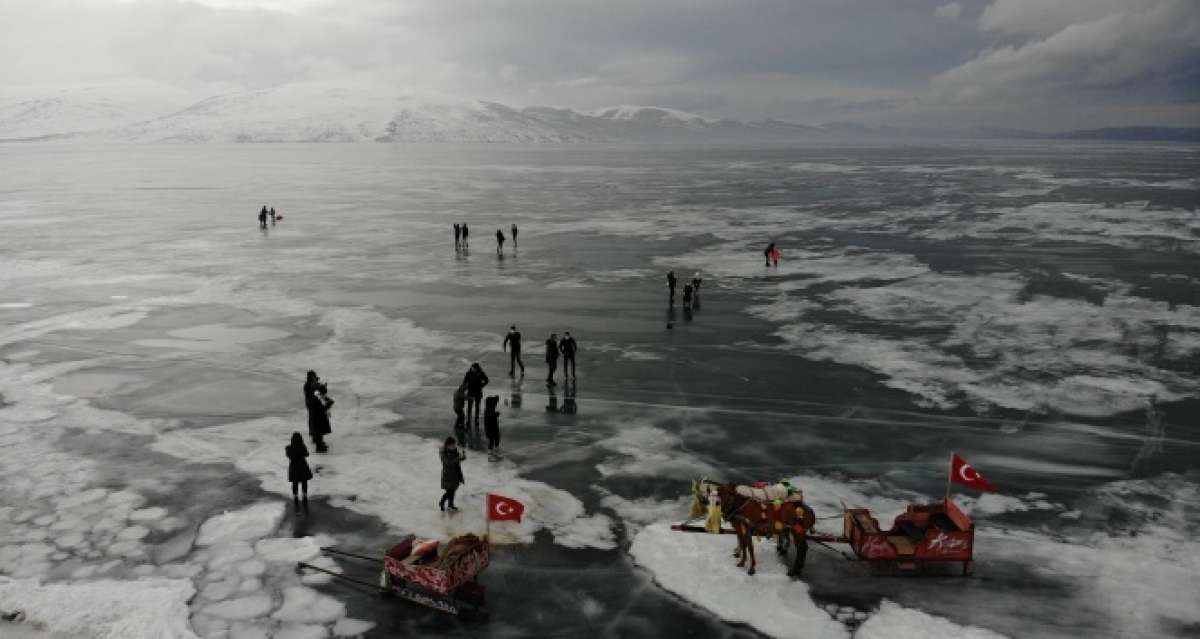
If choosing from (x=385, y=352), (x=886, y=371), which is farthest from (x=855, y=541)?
(x=385, y=352)

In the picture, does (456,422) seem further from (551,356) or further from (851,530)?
(851,530)

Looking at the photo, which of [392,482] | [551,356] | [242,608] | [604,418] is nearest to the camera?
[242,608]

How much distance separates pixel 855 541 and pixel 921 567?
3.20 feet

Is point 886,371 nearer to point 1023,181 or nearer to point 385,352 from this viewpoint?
point 385,352

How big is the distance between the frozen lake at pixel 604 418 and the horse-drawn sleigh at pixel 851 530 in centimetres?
38

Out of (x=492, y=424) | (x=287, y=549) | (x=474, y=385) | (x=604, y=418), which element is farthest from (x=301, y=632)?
(x=604, y=418)

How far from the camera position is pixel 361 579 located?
11172 millimetres

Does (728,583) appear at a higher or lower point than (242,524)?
lower

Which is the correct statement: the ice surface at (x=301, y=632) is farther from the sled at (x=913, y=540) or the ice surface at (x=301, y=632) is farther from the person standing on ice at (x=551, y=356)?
the person standing on ice at (x=551, y=356)

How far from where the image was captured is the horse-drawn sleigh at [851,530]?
11.1 metres

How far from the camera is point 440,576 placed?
10.1m

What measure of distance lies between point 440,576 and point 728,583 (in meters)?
4.06

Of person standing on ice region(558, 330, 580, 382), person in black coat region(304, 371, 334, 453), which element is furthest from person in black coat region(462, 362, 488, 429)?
person standing on ice region(558, 330, 580, 382)

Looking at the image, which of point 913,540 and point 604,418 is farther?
point 604,418
